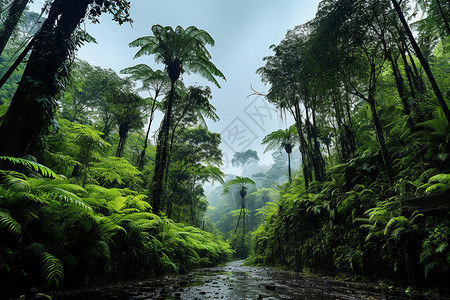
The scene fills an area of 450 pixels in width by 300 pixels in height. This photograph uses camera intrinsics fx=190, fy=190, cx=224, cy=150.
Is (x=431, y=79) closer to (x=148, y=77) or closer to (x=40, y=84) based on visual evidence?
(x=40, y=84)

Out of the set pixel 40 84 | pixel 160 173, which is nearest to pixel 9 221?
pixel 40 84

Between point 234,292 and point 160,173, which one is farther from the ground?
point 160,173

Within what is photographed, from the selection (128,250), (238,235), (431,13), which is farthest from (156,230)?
(238,235)

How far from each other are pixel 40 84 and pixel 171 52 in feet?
19.0

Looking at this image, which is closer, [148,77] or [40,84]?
[40,84]

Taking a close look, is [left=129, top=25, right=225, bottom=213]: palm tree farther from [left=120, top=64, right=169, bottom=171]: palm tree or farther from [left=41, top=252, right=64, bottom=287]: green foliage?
[left=41, top=252, right=64, bottom=287]: green foliage

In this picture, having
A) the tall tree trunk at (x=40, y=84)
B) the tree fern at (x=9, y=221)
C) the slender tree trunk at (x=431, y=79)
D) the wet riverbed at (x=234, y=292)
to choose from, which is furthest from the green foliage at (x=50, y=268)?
the slender tree trunk at (x=431, y=79)

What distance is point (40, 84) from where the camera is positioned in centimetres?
308

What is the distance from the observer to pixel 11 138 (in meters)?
2.80

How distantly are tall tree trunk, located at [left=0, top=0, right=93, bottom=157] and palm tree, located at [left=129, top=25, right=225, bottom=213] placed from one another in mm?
4163

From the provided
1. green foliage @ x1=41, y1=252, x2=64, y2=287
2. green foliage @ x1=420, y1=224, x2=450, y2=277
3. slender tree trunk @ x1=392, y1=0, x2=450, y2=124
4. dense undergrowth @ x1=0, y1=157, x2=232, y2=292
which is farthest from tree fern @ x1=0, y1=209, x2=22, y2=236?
slender tree trunk @ x1=392, y1=0, x2=450, y2=124

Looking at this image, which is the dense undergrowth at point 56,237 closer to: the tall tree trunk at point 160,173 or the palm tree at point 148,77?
the tall tree trunk at point 160,173

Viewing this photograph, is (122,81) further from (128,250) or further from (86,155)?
(128,250)

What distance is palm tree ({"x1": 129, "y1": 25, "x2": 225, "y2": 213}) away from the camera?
24.5 feet
